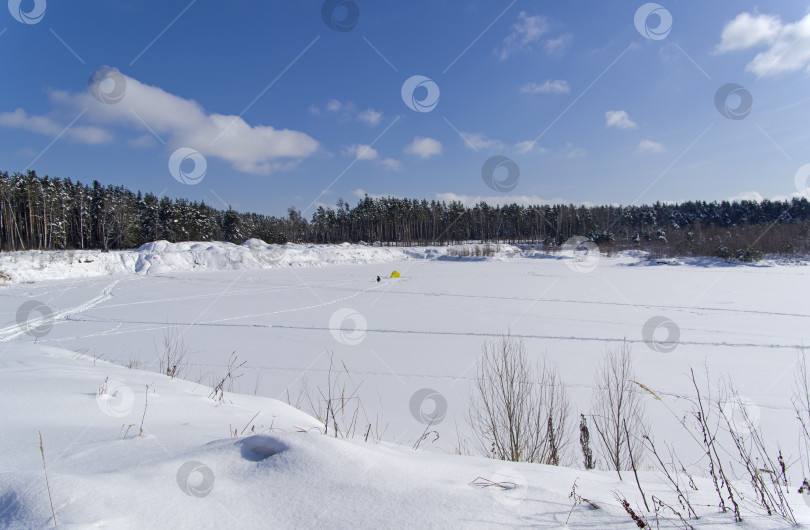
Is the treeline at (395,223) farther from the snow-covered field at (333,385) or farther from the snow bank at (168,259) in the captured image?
the snow-covered field at (333,385)

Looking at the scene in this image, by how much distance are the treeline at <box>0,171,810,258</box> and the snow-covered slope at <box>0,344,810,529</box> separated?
40670 mm

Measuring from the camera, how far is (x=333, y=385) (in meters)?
6.62

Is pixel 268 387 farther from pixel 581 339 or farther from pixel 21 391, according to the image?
pixel 581 339

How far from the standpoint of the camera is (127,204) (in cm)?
5622

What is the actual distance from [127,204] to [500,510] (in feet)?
232

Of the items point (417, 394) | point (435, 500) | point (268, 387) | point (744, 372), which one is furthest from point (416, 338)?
point (435, 500)

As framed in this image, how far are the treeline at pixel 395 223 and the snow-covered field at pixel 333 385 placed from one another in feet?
71.2

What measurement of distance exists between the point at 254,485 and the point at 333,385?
5172 millimetres

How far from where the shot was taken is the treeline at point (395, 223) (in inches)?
1564

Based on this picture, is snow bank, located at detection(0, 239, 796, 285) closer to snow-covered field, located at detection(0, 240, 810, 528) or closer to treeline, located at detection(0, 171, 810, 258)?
snow-covered field, located at detection(0, 240, 810, 528)

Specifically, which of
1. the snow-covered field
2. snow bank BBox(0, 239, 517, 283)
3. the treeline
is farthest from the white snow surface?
the treeline

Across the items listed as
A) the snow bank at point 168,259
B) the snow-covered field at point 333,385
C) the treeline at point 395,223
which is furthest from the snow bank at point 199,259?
the treeline at point 395,223

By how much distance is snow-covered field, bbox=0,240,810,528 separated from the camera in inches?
60.3

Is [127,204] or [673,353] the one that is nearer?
[673,353]
